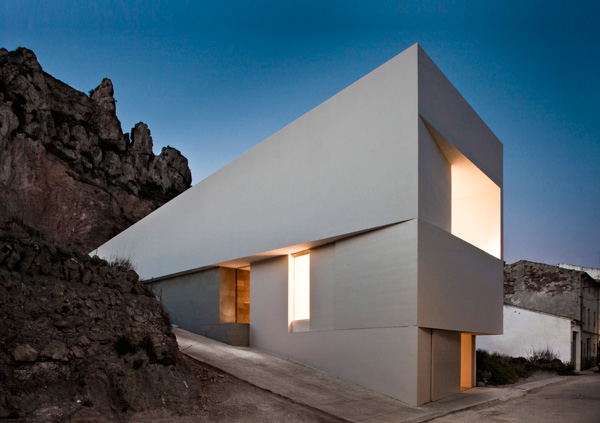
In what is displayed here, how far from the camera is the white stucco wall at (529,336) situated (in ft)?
84.9

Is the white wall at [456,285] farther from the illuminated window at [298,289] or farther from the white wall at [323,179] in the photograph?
the illuminated window at [298,289]

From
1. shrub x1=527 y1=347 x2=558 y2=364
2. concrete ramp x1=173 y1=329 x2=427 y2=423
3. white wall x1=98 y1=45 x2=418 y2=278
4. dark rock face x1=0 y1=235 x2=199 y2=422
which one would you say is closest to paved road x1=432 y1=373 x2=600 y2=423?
concrete ramp x1=173 y1=329 x2=427 y2=423

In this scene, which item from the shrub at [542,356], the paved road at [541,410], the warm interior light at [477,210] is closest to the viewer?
the paved road at [541,410]

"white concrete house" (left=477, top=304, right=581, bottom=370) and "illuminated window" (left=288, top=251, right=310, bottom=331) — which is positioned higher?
"illuminated window" (left=288, top=251, right=310, bottom=331)

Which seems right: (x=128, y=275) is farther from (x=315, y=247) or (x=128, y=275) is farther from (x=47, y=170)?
(x=47, y=170)

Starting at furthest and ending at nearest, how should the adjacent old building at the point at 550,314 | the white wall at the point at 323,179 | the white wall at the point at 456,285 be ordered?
the adjacent old building at the point at 550,314
the white wall at the point at 323,179
the white wall at the point at 456,285

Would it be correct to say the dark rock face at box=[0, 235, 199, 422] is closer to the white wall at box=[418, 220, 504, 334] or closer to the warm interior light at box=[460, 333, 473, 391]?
the white wall at box=[418, 220, 504, 334]

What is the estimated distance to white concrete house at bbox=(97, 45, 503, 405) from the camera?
38.0ft

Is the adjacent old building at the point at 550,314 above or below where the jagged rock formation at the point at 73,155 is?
below

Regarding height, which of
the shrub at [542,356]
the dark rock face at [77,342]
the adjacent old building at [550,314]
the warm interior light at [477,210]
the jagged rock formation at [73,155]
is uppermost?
the jagged rock formation at [73,155]

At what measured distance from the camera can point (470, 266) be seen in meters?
13.9

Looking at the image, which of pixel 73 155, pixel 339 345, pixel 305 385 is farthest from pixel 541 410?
pixel 73 155

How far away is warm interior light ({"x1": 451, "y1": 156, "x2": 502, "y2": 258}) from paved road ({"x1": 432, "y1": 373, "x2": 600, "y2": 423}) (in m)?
5.00

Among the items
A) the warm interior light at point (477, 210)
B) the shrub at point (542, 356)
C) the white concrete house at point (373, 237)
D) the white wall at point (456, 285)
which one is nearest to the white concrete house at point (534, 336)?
the shrub at point (542, 356)
